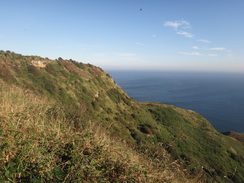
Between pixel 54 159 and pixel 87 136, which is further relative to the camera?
pixel 87 136

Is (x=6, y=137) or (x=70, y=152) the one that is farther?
(x=70, y=152)

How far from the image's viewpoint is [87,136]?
443cm

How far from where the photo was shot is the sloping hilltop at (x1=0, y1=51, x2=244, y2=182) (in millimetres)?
3033

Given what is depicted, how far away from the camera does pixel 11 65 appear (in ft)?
84.0

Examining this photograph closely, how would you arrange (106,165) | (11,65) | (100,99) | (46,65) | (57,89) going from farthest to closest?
(100,99), (46,65), (57,89), (11,65), (106,165)

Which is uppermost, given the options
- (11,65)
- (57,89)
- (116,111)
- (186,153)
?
(11,65)

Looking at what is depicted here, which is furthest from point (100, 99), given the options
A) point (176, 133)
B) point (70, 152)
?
point (70, 152)

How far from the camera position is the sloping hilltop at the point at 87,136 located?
3.03 metres

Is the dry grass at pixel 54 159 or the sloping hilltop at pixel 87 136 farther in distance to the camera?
the sloping hilltop at pixel 87 136

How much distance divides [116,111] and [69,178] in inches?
1302

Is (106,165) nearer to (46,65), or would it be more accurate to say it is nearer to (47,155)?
(47,155)

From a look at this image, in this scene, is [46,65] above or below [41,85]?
above

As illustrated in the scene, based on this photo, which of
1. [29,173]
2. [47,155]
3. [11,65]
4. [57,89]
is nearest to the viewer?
[29,173]

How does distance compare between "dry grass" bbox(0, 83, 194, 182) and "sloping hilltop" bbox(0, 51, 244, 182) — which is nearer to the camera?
"dry grass" bbox(0, 83, 194, 182)
